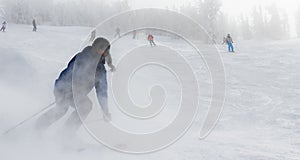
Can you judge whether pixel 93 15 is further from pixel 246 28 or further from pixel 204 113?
pixel 204 113

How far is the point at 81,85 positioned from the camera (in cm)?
453

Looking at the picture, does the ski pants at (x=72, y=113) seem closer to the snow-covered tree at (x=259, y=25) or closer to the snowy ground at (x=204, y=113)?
the snowy ground at (x=204, y=113)

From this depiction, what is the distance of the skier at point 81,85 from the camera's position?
447 centimetres

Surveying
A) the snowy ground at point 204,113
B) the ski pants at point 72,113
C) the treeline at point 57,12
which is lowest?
the snowy ground at point 204,113

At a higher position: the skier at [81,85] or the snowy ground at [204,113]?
the skier at [81,85]

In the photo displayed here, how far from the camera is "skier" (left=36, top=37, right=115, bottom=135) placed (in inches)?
176

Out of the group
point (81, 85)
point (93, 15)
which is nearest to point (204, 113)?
point (81, 85)

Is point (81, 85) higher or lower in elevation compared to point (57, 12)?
lower

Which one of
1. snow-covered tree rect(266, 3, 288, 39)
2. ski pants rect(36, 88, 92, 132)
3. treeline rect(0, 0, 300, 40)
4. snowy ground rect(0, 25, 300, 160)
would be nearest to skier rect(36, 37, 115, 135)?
ski pants rect(36, 88, 92, 132)

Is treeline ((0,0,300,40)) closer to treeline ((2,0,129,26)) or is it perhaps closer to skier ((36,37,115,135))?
treeline ((2,0,129,26))

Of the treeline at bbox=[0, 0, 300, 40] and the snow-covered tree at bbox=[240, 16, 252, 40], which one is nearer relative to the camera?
the treeline at bbox=[0, 0, 300, 40]

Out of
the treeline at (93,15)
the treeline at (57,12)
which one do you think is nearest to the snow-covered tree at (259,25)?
the treeline at (93,15)

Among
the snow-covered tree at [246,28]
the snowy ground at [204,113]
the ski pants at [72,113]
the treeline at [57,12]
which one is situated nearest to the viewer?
the snowy ground at [204,113]

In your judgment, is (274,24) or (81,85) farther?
(274,24)
